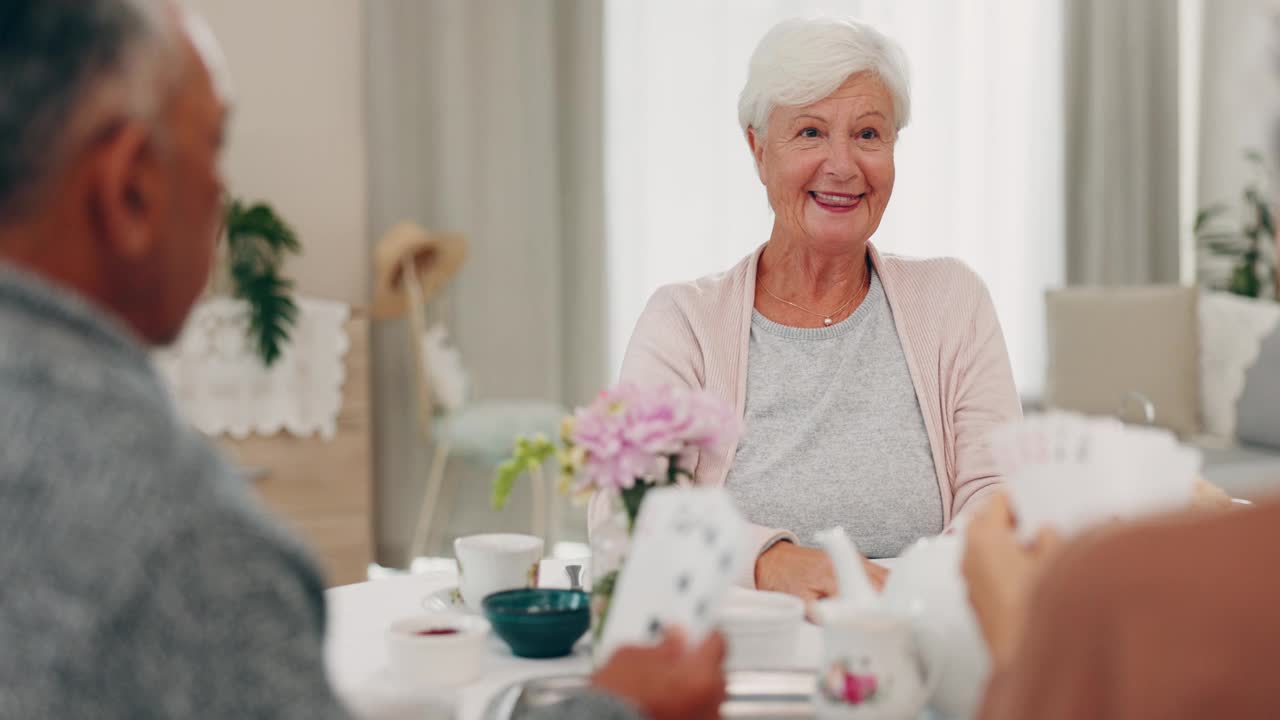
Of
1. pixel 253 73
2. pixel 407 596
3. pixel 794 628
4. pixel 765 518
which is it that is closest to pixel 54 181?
pixel 794 628

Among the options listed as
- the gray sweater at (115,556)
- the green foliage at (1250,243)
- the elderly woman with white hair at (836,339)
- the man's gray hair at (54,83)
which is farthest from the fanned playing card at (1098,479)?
the green foliage at (1250,243)

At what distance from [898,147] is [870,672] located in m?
4.01

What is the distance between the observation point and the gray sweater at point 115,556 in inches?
22.8

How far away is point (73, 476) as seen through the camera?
0.59 m

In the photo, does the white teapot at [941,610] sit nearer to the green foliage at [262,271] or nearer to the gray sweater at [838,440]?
the gray sweater at [838,440]

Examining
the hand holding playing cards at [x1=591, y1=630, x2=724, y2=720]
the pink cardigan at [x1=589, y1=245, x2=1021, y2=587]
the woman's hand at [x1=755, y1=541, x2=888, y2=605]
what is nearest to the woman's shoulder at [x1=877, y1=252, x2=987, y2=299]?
the pink cardigan at [x1=589, y1=245, x2=1021, y2=587]

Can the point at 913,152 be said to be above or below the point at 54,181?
above

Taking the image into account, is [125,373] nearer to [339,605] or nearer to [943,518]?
[339,605]

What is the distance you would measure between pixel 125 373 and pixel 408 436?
400cm

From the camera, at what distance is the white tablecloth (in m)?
0.96

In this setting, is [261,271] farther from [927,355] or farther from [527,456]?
[527,456]

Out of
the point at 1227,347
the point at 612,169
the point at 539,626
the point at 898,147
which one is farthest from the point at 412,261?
the point at 539,626

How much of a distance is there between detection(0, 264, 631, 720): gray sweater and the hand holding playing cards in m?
0.27

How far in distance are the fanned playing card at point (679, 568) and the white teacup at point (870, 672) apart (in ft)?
0.39
